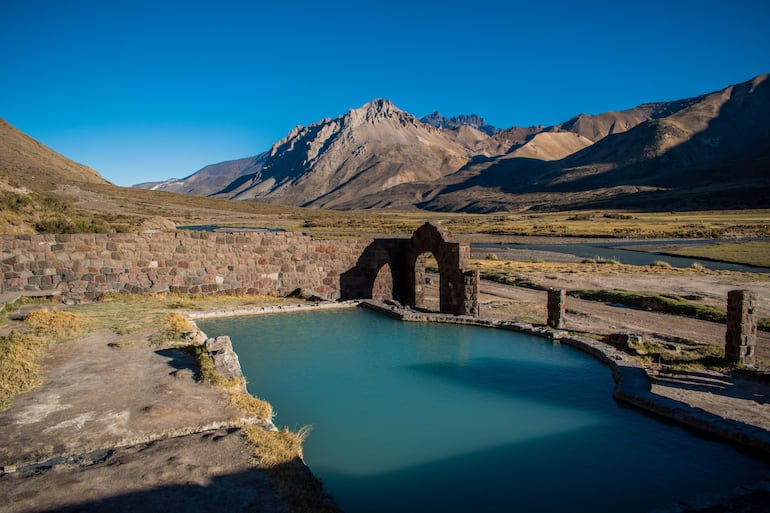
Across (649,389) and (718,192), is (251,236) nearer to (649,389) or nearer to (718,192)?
(649,389)

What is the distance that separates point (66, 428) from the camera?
5.57 metres

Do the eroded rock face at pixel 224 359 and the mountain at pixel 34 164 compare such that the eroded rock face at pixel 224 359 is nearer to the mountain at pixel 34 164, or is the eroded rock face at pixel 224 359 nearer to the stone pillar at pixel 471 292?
the stone pillar at pixel 471 292

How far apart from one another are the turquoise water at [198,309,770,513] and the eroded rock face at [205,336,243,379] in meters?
0.57

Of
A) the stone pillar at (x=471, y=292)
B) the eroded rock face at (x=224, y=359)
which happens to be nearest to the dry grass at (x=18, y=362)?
the eroded rock face at (x=224, y=359)

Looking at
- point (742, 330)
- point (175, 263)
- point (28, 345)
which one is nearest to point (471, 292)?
point (742, 330)

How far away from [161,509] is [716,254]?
1678 inches

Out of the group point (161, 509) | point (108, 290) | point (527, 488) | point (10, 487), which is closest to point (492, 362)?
point (527, 488)

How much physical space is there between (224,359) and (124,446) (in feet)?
9.87

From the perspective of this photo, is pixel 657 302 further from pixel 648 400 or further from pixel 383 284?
pixel 648 400

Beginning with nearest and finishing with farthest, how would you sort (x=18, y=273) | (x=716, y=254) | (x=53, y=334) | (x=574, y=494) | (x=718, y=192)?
1. (x=574, y=494)
2. (x=53, y=334)
3. (x=18, y=273)
4. (x=716, y=254)
5. (x=718, y=192)

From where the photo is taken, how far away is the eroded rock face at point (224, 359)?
7840mm

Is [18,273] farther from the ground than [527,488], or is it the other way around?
[18,273]

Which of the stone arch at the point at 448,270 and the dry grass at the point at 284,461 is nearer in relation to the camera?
the dry grass at the point at 284,461

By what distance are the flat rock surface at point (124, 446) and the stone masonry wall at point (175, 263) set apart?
23.9 feet
